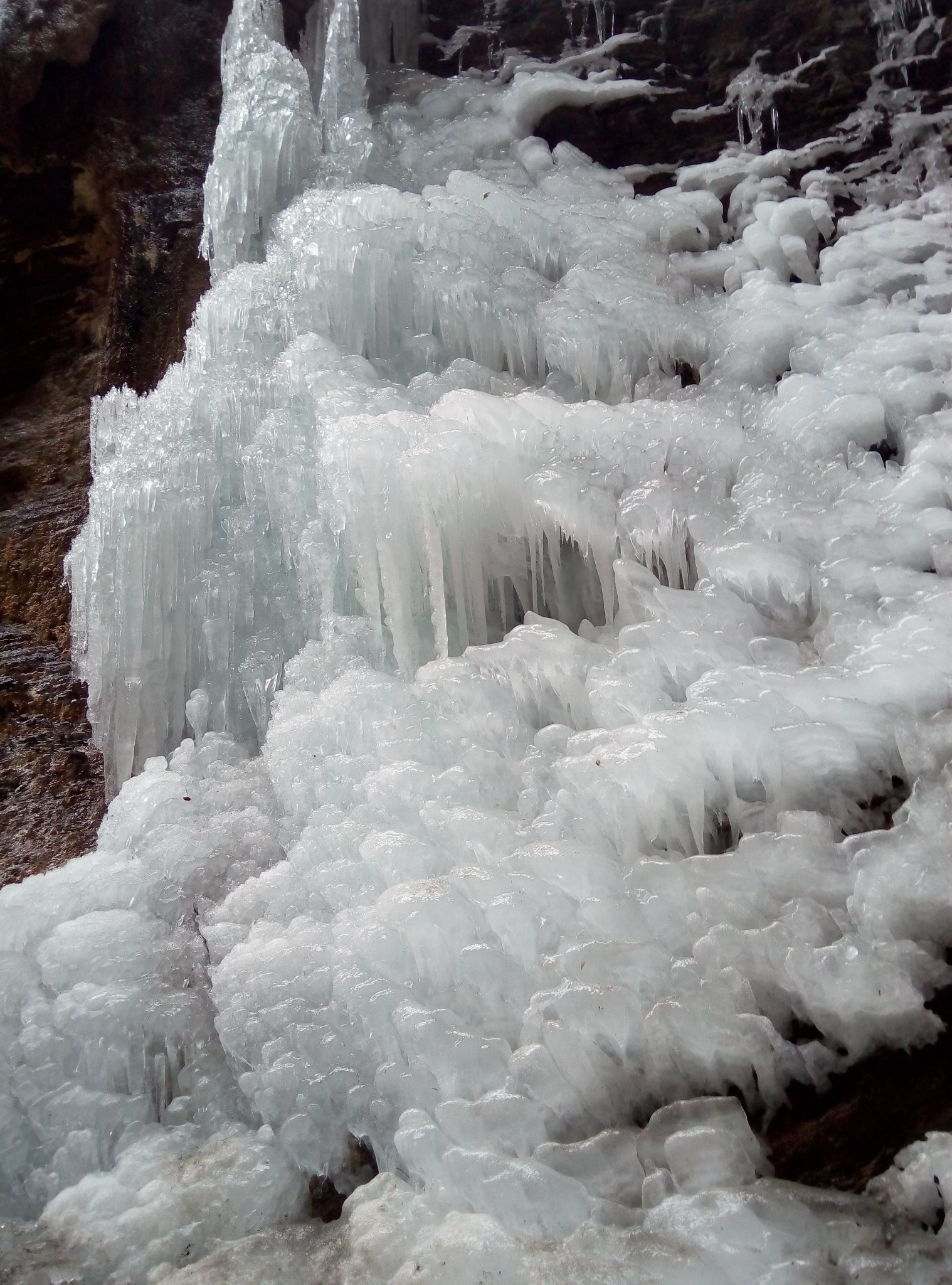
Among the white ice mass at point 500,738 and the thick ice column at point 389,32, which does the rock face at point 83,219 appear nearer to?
the white ice mass at point 500,738

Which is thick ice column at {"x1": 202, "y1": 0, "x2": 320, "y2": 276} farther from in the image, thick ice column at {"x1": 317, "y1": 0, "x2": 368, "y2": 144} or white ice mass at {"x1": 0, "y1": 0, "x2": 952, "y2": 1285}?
thick ice column at {"x1": 317, "y1": 0, "x2": 368, "y2": 144}

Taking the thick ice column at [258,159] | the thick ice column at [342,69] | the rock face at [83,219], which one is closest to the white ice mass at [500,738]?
the thick ice column at [258,159]

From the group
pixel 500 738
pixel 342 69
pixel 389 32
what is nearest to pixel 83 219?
pixel 342 69

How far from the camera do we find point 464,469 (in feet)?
8.59

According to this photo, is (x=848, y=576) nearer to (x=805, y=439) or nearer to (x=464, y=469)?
(x=805, y=439)

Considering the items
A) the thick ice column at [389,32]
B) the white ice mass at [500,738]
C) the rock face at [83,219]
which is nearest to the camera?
the white ice mass at [500,738]

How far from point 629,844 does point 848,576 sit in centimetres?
90

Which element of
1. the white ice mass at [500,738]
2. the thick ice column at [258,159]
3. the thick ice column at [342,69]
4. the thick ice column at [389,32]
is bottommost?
the white ice mass at [500,738]

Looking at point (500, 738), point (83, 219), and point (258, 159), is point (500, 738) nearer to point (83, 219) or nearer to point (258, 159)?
point (258, 159)

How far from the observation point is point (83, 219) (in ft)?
14.1

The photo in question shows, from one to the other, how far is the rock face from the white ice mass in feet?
1.66

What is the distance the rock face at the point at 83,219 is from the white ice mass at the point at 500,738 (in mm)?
505

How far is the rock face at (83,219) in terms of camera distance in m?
4.04

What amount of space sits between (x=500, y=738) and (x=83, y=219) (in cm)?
341
